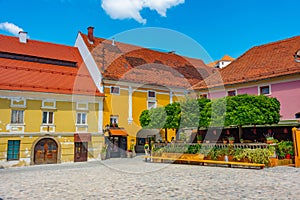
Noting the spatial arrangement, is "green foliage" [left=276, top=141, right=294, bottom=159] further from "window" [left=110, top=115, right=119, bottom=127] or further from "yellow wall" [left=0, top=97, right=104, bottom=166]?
"yellow wall" [left=0, top=97, right=104, bottom=166]

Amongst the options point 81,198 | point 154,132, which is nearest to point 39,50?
point 154,132

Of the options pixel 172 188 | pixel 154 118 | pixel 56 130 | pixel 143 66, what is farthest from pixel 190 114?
pixel 143 66

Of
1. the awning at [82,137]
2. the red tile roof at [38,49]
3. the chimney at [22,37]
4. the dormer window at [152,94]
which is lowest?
the awning at [82,137]

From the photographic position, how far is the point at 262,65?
925 inches

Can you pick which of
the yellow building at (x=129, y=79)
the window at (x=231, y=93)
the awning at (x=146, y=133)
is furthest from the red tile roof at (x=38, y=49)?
the window at (x=231, y=93)

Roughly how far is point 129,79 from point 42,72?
7224 millimetres

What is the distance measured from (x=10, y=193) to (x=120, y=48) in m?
23.2

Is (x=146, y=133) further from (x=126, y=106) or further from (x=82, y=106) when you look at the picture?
(x=82, y=106)

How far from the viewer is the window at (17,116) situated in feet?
66.8

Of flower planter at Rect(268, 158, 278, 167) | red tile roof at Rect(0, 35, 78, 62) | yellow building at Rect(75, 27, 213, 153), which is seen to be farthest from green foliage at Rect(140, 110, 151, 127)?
flower planter at Rect(268, 158, 278, 167)

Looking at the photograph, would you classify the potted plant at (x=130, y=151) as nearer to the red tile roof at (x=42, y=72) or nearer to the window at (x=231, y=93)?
the red tile roof at (x=42, y=72)

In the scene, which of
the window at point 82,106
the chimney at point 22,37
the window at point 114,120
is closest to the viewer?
the window at point 82,106

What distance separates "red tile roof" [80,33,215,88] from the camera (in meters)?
26.8

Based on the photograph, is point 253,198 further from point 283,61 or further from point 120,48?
point 120,48
